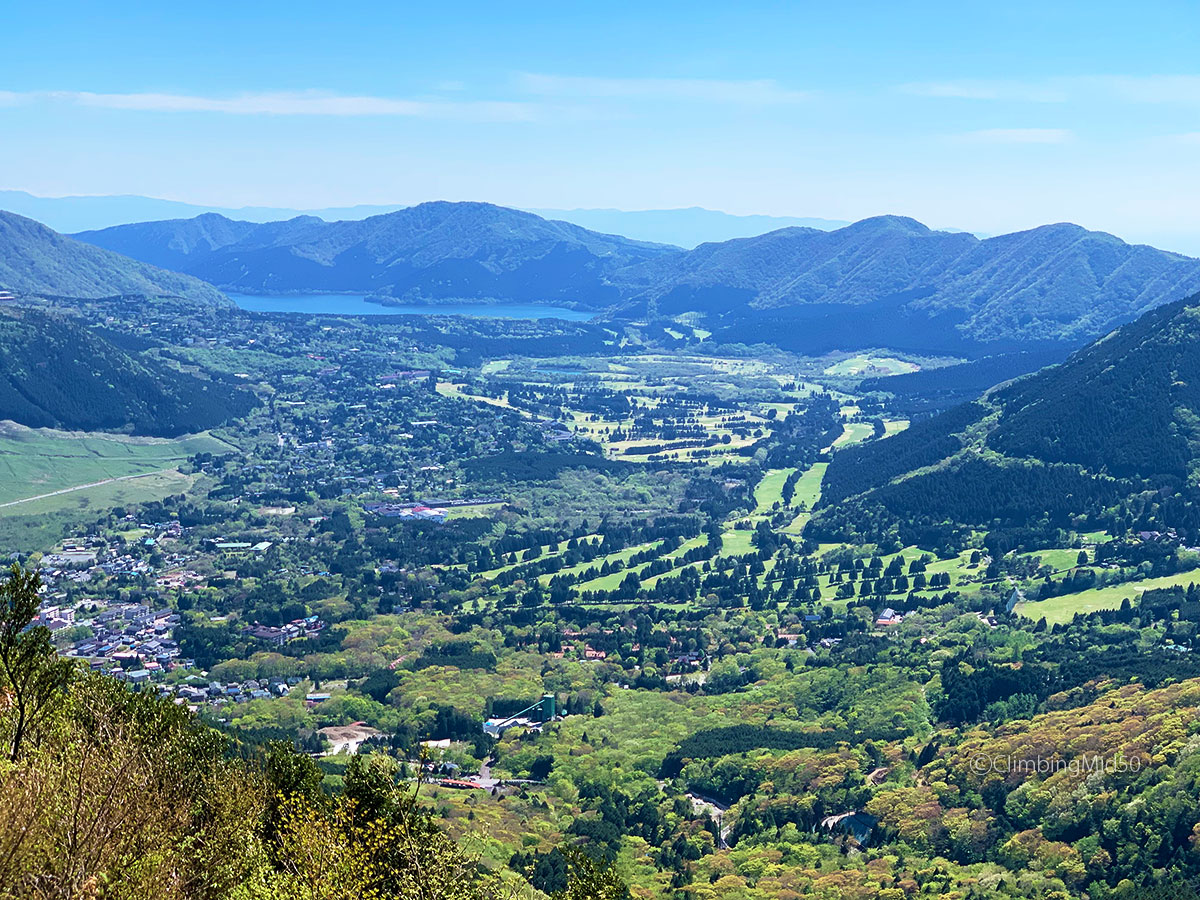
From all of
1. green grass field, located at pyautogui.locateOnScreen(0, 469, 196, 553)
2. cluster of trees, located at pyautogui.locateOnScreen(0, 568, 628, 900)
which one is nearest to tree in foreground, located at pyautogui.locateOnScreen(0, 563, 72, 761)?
cluster of trees, located at pyautogui.locateOnScreen(0, 568, 628, 900)

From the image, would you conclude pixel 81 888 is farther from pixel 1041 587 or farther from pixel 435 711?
pixel 1041 587

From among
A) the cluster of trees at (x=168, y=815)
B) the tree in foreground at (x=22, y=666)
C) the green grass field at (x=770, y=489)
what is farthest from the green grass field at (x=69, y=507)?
the tree in foreground at (x=22, y=666)

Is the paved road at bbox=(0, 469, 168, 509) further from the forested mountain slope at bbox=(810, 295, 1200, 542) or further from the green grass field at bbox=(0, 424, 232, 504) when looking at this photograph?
the forested mountain slope at bbox=(810, 295, 1200, 542)

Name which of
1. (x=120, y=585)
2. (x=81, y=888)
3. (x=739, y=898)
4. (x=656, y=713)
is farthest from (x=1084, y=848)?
(x=120, y=585)

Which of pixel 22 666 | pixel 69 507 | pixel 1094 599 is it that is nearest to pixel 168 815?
pixel 22 666

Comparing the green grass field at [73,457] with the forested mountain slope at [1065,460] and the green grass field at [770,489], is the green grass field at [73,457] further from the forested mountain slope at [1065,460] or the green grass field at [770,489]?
the forested mountain slope at [1065,460]

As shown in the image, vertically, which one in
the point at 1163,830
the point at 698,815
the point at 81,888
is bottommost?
the point at 698,815

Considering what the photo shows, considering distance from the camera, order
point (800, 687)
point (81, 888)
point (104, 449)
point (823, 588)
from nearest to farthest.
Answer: point (81, 888) → point (800, 687) → point (823, 588) → point (104, 449)

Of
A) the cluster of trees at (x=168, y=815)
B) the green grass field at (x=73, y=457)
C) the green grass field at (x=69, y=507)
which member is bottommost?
the green grass field at (x=69, y=507)

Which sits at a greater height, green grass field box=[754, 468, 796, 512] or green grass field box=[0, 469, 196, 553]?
green grass field box=[754, 468, 796, 512]
